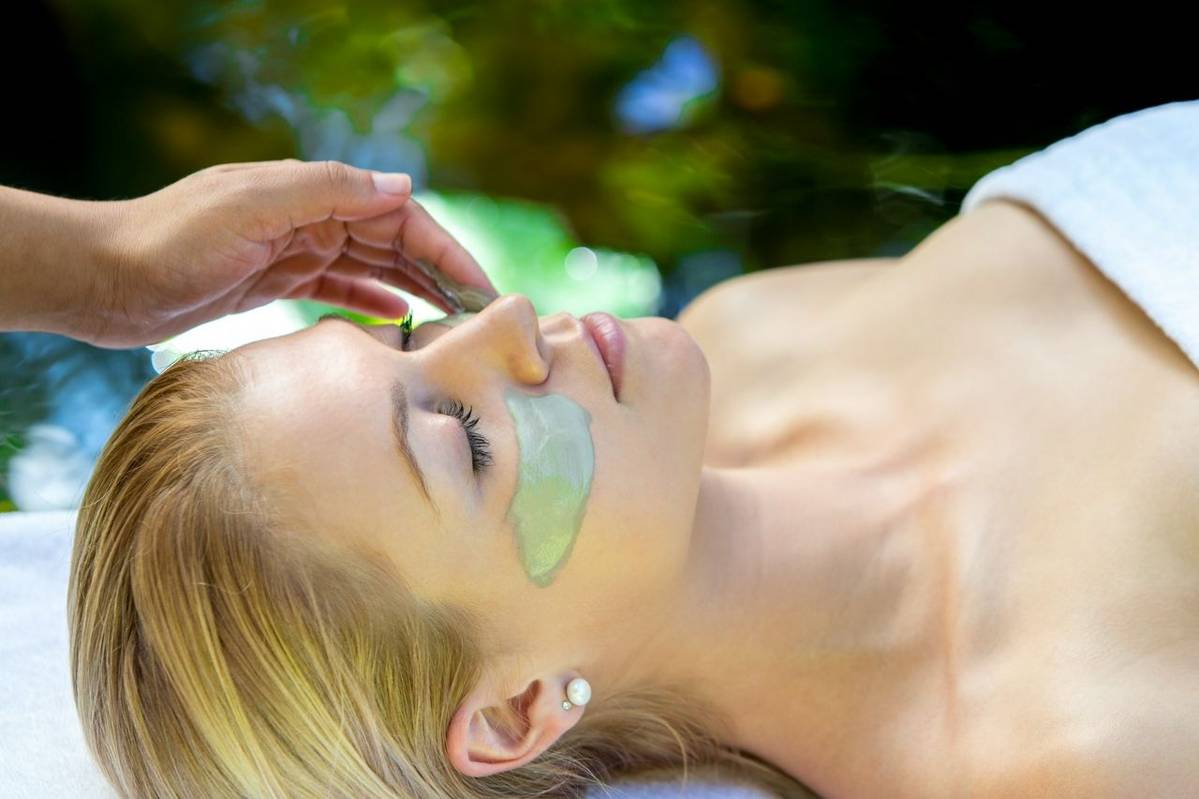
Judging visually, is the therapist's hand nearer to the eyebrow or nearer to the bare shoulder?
the eyebrow

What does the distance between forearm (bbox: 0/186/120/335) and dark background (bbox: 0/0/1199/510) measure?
89cm

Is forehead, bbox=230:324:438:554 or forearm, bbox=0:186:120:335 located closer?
forehead, bbox=230:324:438:554

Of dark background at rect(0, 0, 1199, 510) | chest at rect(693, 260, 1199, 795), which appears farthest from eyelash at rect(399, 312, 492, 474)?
dark background at rect(0, 0, 1199, 510)

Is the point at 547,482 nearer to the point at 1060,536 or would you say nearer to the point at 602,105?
the point at 1060,536

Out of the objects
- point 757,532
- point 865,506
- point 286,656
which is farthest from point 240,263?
point 865,506

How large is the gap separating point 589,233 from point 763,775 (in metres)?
1.15

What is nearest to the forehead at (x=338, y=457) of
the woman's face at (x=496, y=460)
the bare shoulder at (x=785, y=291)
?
the woman's face at (x=496, y=460)

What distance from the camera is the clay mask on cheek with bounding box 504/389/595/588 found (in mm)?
993

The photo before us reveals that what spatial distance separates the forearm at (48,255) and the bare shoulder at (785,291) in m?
0.83

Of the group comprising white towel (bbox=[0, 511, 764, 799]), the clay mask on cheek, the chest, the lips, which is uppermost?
the lips

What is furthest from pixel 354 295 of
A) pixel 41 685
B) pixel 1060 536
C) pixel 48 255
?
pixel 1060 536

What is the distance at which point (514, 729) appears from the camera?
3.51 feet

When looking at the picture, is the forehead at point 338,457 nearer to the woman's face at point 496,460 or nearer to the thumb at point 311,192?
the woman's face at point 496,460

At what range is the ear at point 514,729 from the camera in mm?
1028
